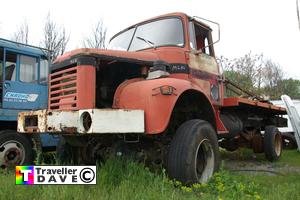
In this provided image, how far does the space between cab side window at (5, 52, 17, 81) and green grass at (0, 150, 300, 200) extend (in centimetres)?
387

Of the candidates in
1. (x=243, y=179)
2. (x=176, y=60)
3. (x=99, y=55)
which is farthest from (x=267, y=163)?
(x=99, y=55)

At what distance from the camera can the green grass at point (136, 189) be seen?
3.93 metres

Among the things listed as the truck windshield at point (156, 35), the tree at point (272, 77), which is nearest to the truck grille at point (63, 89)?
the truck windshield at point (156, 35)

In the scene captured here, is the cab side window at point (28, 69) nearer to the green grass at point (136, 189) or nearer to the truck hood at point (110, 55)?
the truck hood at point (110, 55)

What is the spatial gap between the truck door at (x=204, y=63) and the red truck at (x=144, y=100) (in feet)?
0.06

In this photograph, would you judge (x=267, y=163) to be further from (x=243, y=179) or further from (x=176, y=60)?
(x=176, y=60)

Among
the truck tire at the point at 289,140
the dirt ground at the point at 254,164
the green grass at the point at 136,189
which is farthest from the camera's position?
the truck tire at the point at 289,140

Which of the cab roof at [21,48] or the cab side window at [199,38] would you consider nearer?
the cab side window at [199,38]

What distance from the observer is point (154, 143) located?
5.40m

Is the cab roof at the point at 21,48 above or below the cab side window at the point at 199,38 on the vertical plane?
above

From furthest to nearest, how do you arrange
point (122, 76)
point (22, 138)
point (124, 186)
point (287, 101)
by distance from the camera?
point (287, 101)
point (22, 138)
point (122, 76)
point (124, 186)

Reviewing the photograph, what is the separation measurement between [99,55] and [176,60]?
60.8 inches

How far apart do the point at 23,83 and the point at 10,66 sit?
465 mm

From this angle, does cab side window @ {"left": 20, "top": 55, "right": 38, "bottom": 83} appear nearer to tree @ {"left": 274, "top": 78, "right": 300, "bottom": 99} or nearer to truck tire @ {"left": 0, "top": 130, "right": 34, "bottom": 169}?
truck tire @ {"left": 0, "top": 130, "right": 34, "bottom": 169}
